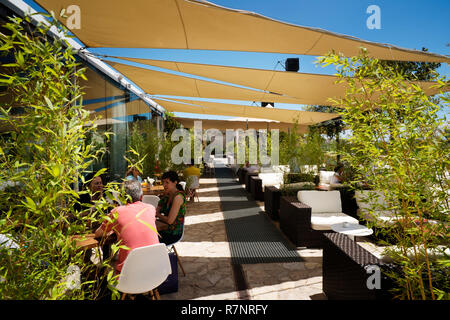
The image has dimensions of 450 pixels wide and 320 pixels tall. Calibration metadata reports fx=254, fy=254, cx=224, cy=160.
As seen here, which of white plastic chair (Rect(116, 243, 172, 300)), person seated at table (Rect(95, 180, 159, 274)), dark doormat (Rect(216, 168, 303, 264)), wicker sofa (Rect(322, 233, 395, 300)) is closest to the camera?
wicker sofa (Rect(322, 233, 395, 300))

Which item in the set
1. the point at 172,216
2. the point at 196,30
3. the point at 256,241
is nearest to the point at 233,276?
the point at 172,216

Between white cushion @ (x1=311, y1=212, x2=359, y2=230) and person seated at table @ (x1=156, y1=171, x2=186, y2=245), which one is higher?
person seated at table @ (x1=156, y1=171, x2=186, y2=245)

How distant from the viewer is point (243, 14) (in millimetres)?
2725

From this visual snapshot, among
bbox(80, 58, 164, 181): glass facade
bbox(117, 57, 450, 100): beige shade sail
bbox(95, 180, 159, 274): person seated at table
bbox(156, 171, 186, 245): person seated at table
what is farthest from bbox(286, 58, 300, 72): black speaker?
bbox(95, 180, 159, 274): person seated at table

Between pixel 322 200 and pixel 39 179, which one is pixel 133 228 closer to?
pixel 39 179

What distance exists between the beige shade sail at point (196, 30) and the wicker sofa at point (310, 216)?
2518mm

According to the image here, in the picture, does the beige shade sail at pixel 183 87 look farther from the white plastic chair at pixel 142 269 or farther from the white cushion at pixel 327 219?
the white plastic chair at pixel 142 269

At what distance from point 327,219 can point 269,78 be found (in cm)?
280

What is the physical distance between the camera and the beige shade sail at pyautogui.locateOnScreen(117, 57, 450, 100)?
4.59 m

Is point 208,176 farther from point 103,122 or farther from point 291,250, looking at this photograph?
point 291,250

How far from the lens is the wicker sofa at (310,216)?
4227mm

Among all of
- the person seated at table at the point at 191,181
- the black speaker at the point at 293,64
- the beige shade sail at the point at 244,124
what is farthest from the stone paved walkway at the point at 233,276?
the beige shade sail at the point at 244,124

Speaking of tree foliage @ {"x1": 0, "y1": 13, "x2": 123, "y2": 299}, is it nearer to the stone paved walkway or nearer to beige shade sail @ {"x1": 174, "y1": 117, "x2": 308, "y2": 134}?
the stone paved walkway

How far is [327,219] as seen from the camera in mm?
4434
